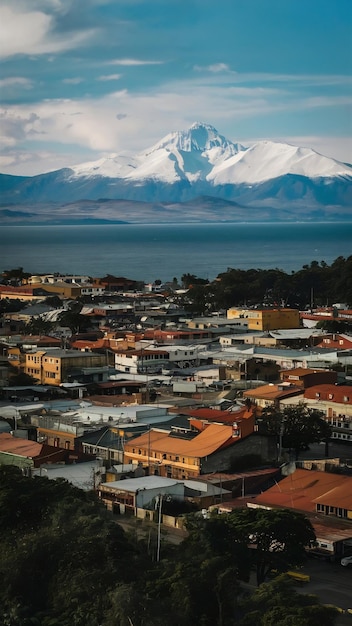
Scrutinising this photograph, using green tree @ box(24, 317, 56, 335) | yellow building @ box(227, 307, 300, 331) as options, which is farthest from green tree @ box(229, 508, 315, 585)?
yellow building @ box(227, 307, 300, 331)

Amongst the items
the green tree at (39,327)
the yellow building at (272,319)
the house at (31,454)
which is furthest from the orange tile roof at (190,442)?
the yellow building at (272,319)

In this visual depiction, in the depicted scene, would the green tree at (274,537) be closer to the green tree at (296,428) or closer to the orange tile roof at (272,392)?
the green tree at (296,428)

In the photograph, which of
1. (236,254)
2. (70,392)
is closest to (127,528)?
(70,392)

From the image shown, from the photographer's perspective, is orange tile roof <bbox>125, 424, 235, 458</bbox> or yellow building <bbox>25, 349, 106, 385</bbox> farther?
yellow building <bbox>25, 349, 106, 385</bbox>

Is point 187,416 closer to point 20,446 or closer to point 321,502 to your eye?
point 20,446

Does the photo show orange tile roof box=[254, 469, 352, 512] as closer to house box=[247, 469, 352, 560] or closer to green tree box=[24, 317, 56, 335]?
house box=[247, 469, 352, 560]

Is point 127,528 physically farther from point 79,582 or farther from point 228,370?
point 228,370
